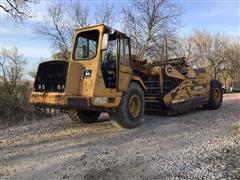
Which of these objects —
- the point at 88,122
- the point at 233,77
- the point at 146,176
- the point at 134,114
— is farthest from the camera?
the point at 233,77

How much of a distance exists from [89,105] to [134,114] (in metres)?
1.76

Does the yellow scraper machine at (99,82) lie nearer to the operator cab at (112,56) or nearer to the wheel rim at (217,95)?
the operator cab at (112,56)

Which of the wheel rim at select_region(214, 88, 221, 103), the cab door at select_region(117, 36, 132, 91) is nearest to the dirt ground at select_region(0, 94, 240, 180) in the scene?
the cab door at select_region(117, 36, 132, 91)

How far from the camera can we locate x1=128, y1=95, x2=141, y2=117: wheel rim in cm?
745

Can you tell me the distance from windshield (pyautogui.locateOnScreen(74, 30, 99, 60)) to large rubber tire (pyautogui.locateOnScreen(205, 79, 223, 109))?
6.04 m

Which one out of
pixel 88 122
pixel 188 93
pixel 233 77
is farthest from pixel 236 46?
pixel 88 122

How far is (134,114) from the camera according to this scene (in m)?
7.56

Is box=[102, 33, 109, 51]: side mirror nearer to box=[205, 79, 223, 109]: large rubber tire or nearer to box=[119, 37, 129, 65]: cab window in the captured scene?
box=[119, 37, 129, 65]: cab window

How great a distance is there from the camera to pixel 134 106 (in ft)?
25.2

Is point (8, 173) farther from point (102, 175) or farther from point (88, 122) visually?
point (88, 122)

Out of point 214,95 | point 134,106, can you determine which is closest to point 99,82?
point 134,106

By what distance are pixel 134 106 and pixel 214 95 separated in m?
5.03

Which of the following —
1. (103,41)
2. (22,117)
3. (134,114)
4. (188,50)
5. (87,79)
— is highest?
(188,50)

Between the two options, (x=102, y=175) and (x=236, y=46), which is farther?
(x=236, y=46)
